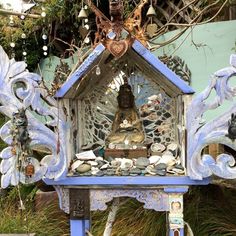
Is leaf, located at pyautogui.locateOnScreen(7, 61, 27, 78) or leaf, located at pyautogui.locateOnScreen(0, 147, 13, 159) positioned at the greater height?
leaf, located at pyautogui.locateOnScreen(7, 61, 27, 78)

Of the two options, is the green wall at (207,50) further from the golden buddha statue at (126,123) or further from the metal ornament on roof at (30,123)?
the metal ornament on roof at (30,123)

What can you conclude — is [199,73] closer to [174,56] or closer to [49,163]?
[174,56]

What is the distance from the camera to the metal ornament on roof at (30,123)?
7.93ft

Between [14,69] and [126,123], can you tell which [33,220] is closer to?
[126,123]

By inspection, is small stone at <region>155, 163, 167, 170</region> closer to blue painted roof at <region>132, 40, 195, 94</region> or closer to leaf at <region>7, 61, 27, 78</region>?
blue painted roof at <region>132, 40, 195, 94</region>

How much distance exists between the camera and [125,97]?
9.64 ft

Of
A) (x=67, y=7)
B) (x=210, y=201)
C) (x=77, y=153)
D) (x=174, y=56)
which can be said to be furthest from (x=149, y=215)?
(x=67, y=7)

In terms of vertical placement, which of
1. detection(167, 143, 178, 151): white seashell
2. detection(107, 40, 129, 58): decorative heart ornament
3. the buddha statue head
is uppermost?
detection(107, 40, 129, 58): decorative heart ornament

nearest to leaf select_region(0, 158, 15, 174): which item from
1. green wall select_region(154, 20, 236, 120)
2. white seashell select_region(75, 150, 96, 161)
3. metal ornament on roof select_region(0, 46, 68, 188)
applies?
metal ornament on roof select_region(0, 46, 68, 188)

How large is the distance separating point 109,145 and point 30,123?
0.61 metres

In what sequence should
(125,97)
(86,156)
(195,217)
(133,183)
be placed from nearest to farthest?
(133,183) → (86,156) → (125,97) → (195,217)

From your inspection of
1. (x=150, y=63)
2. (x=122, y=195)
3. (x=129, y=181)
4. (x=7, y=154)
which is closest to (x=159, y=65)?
(x=150, y=63)

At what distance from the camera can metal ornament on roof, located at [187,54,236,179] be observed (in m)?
2.37

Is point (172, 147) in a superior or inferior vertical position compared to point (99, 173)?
superior
